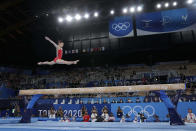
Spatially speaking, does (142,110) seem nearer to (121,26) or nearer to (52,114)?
(52,114)

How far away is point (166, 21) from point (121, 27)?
3.47m

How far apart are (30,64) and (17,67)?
5.14 ft

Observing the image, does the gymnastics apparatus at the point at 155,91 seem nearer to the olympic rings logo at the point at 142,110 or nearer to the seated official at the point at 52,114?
the seated official at the point at 52,114

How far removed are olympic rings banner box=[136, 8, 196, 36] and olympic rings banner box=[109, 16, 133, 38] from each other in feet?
2.15

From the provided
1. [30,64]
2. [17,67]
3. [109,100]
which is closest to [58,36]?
[30,64]

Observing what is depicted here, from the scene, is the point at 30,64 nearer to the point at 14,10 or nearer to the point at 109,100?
the point at 14,10

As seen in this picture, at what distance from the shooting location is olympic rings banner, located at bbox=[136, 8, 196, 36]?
1171cm

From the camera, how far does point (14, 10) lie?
13578mm

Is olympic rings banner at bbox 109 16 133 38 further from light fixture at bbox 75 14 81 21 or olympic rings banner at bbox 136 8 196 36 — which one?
light fixture at bbox 75 14 81 21

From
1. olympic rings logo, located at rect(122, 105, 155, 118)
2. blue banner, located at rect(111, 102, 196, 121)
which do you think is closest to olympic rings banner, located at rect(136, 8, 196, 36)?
blue banner, located at rect(111, 102, 196, 121)

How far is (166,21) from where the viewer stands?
1213 centimetres

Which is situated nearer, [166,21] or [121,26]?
[166,21]

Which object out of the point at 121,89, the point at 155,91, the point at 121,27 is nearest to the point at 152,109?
the point at 155,91

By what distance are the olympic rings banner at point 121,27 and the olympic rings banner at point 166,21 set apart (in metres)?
0.66
